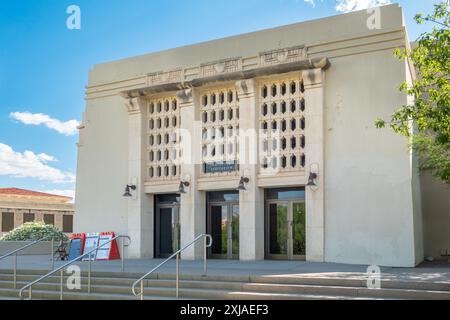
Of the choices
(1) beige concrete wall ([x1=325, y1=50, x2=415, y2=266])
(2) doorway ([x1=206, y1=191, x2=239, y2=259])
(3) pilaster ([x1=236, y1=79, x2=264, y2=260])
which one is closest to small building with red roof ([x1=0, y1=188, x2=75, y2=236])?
(2) doorway ([x1=206, y1=191, x2=239, y2=259])

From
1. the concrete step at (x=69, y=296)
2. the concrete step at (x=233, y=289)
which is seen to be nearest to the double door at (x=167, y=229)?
the concrete step at (x=233, y=289)

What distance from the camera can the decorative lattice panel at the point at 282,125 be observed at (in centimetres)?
1825

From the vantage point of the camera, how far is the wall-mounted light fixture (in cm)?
1730

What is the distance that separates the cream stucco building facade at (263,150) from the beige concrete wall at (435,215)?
99mm

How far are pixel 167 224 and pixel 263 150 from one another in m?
5.06

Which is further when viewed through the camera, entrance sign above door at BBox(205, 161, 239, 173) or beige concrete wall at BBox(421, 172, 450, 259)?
beige concrete wall at BBox(421, 172, 450, 259)

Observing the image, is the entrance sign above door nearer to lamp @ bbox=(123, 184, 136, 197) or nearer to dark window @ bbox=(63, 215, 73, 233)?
lamp @ bbox=(123, 184, 136, 197)

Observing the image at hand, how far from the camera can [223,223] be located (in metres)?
19.9

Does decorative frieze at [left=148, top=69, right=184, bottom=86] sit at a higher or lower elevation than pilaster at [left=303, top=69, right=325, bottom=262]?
higher

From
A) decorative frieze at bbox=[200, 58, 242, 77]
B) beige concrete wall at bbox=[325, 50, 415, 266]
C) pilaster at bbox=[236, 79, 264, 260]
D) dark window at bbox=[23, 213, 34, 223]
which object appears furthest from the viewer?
dark window at bbox=[23, 213, 34, 223]

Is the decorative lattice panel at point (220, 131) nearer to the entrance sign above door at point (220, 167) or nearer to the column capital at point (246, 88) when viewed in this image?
the entrance sign above door at point (220, 167)

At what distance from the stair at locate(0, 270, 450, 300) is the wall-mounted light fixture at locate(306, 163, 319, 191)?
5182mm

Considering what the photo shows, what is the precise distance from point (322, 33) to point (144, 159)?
8.01 metres
